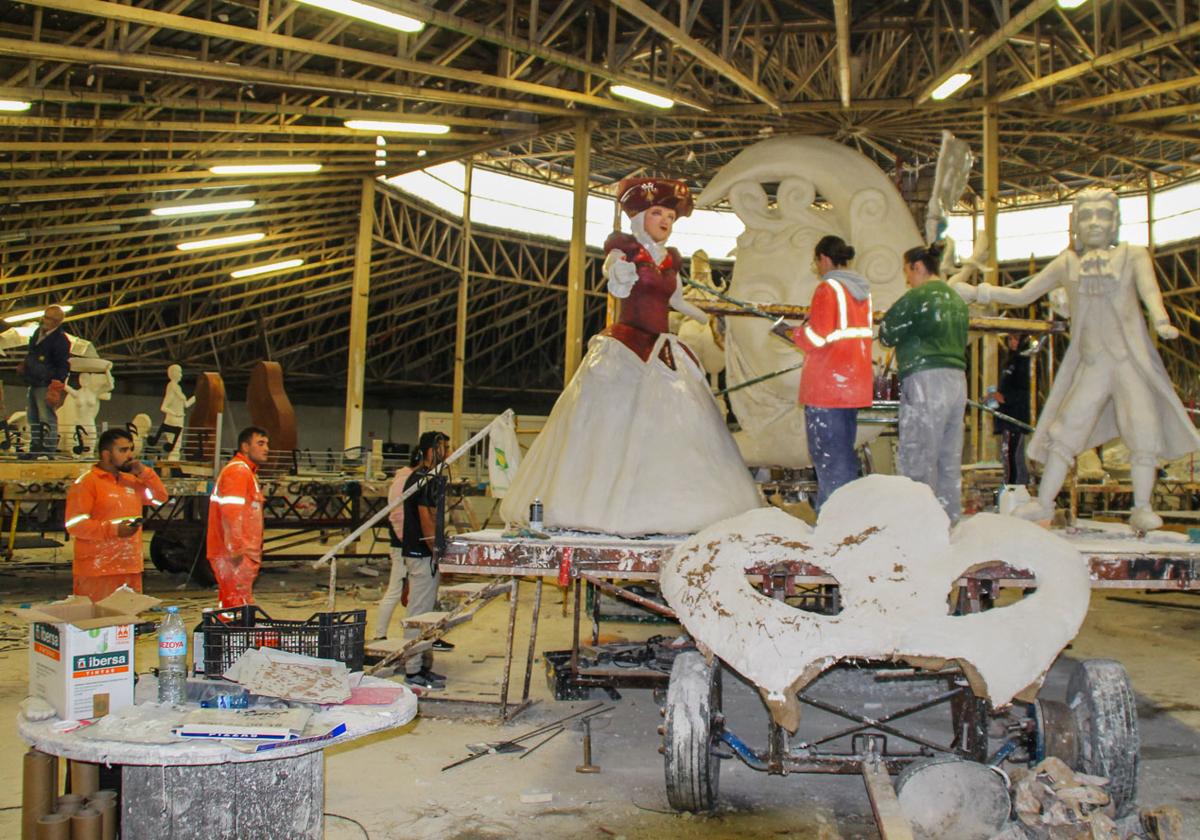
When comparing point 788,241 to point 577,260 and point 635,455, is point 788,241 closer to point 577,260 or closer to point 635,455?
point 635,455

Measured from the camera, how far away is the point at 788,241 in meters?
8.09

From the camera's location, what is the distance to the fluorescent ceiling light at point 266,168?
15508 millimetres

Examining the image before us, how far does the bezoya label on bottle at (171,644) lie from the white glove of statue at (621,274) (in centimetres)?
313

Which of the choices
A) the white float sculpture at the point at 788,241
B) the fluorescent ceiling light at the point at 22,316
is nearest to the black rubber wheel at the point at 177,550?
the white float sculpture at the point at 788,241

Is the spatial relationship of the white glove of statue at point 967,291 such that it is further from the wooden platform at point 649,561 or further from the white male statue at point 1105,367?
the wooden platform at point 649,561

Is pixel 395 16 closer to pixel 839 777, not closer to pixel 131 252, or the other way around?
pixel 839 777

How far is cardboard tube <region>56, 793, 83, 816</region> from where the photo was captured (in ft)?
10.3

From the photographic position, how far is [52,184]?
1534 cm

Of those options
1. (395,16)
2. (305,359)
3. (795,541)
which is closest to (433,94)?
(395,16)

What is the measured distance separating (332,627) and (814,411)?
2.79 m

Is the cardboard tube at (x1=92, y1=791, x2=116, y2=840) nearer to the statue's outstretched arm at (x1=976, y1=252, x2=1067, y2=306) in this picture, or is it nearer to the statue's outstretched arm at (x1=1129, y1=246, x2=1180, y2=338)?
the statue's outstretched arm at (x1=976, y1=252, x2=1067, y2=306)

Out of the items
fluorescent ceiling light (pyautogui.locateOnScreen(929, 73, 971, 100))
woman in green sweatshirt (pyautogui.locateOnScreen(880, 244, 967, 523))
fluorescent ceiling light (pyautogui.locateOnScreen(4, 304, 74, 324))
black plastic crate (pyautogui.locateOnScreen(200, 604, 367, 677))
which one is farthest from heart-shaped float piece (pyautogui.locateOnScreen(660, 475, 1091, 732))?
fluorescent ceiling light (pyautogui.locateOnScreen(4, 304, 74, 324))

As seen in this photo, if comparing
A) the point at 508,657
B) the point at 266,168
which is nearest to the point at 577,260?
the point at 266,168

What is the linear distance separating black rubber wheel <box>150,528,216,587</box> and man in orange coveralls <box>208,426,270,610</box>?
5.93m
